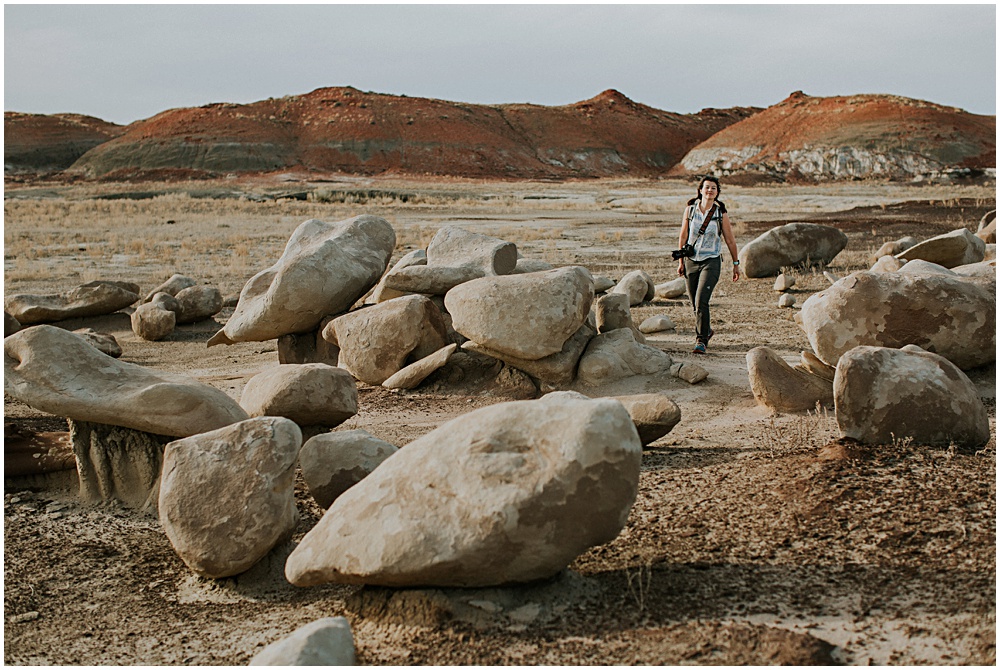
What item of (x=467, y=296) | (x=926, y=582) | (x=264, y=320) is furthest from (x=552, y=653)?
(x=264, y=320)

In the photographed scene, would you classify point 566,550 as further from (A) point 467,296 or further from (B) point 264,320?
(B) point 264,320

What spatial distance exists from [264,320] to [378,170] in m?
59.8

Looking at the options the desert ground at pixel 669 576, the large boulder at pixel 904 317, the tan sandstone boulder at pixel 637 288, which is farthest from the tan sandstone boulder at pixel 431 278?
the tan sandstone boulder at pixel 637 288

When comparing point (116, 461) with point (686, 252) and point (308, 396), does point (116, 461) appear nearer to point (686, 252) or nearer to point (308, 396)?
point (308, 396)

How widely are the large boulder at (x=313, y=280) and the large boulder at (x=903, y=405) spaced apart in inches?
171

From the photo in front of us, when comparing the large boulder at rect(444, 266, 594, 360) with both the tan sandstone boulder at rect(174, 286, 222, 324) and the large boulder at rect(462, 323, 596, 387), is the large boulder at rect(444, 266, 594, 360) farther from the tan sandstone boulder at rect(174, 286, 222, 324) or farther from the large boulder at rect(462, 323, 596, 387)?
the tan sandstone boulder at rect(174, 286, 222, 324)

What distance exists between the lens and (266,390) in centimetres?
555

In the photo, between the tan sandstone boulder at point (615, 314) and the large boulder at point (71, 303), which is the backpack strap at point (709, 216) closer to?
the tan sandstone boulder at point (615, 314)

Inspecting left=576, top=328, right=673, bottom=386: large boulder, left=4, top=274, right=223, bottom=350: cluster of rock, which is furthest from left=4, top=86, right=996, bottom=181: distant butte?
left=576, top=328, right=673, bottom=386: large boulder

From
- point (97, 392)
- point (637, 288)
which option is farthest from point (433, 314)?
point (637, 288)

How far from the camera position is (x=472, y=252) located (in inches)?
315

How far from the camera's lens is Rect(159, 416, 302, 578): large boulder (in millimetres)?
3918

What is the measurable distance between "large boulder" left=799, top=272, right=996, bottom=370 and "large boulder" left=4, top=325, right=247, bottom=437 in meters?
3.74

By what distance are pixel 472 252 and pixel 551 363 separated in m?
1.44
